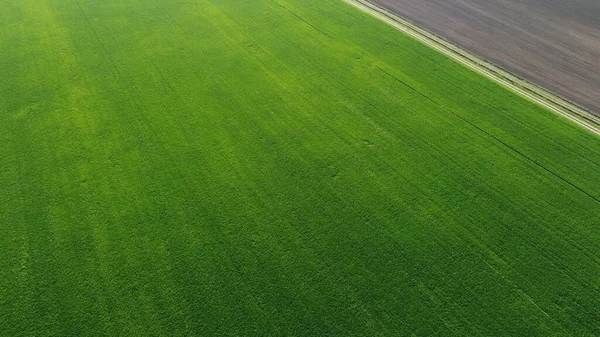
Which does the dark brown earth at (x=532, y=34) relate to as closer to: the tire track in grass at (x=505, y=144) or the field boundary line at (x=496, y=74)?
the field boundary line at (x=496, y=74)

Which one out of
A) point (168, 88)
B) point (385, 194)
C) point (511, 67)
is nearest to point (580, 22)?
point (511, 67)

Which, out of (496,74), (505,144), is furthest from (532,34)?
(505,144)

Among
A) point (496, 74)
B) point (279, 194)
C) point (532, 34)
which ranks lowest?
point (279, 194)

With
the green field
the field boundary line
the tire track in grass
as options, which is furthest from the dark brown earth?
the tire track in grass

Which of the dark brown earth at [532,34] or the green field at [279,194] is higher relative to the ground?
the dark brown earth at [532,34]

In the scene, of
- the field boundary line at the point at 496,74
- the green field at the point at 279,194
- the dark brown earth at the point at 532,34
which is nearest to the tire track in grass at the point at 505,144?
the green field at the point at 279,194

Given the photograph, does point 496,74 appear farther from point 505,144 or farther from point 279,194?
point 279,194
